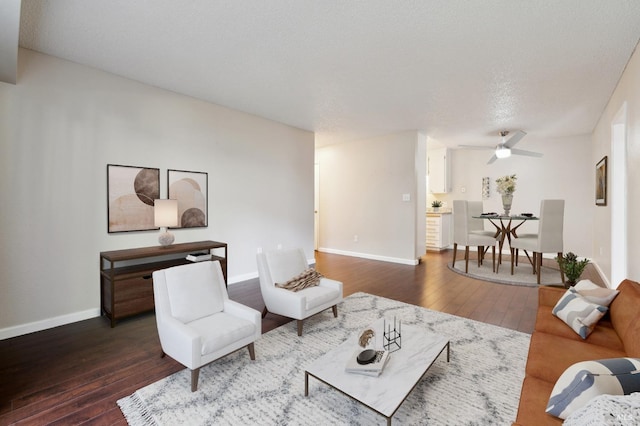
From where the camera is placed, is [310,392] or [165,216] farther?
[165,216]

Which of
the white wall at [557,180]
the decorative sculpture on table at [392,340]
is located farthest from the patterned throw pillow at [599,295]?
the white wall at [557,180]

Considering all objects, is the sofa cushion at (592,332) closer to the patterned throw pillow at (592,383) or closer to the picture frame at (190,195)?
the patterned throw pillow at (592,383)

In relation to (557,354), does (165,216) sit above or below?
above

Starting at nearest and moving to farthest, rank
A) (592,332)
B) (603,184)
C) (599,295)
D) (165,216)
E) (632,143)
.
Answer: (592,332) < (599,295) < (632,143) < (165,216) < (603,184)

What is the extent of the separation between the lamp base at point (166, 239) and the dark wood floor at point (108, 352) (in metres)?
0.85

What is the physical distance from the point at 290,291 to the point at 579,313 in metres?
2.22

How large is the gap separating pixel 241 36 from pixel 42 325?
3.35 metres

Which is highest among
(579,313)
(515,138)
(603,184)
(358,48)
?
(358,48)

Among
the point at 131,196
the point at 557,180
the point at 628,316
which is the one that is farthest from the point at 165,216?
the point at 557,180

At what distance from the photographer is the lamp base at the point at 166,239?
139 inches

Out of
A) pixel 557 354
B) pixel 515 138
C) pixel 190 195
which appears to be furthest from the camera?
pixel 515 138

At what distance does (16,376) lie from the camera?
6.88 feet

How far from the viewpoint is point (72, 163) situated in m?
3.04

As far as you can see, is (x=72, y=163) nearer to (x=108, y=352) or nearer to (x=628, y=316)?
(x=108, y=352)
